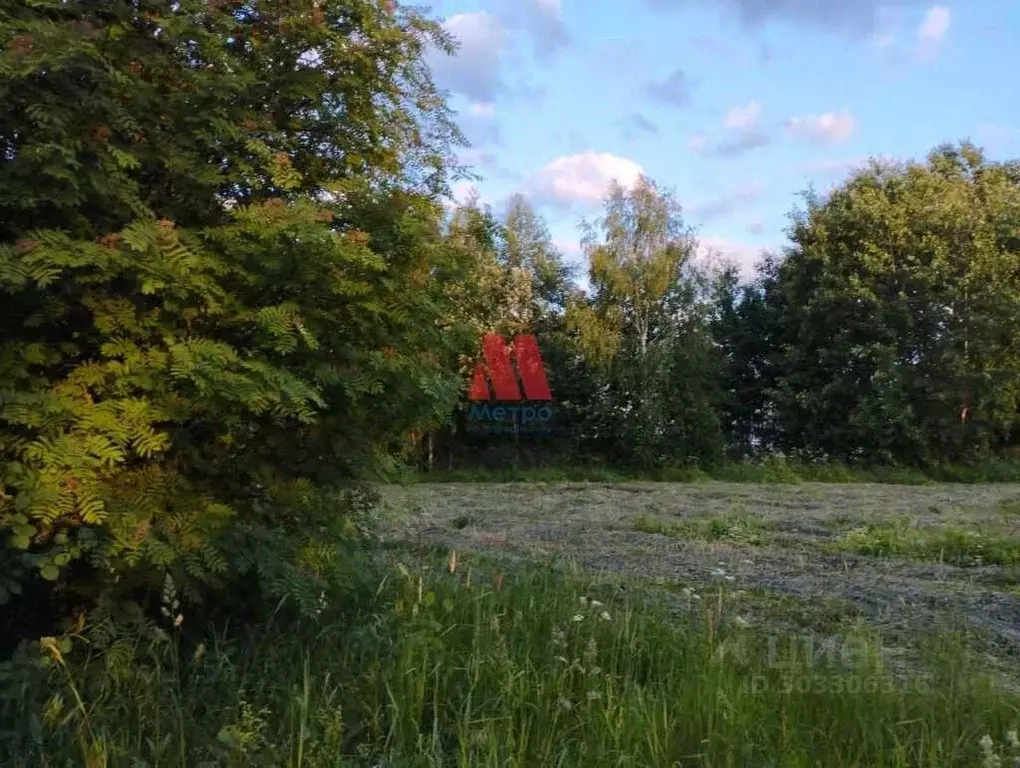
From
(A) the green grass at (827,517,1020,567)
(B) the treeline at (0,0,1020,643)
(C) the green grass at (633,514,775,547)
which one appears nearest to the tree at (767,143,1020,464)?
(C) the green grass at (633,514,775,547)

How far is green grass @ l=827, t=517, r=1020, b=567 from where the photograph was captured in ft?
22.5

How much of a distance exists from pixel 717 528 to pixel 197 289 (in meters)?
6.27

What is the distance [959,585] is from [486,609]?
340 cm

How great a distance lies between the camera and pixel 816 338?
70.1 feet

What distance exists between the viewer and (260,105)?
11.9 feet

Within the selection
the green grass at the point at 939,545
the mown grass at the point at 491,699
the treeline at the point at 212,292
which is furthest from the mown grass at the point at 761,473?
the mown grass at the point at 491,699

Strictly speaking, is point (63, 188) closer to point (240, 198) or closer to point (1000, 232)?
point (240, 198)

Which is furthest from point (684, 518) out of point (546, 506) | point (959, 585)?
point (959, 585)

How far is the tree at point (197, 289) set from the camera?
2.93 meters

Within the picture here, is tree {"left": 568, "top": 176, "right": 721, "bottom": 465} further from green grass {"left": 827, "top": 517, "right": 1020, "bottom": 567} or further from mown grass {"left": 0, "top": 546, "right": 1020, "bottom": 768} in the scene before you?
mown grass {"left": 0, "top": 546, "right": 1020, "bottom": 768}

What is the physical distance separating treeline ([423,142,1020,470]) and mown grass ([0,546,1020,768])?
1544cm

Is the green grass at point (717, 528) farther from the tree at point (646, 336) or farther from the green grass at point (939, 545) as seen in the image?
the tree at point (646, 336)

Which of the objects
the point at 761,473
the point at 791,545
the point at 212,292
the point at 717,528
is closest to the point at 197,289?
the point at 212,292

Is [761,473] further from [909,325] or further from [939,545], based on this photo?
[939,545]
